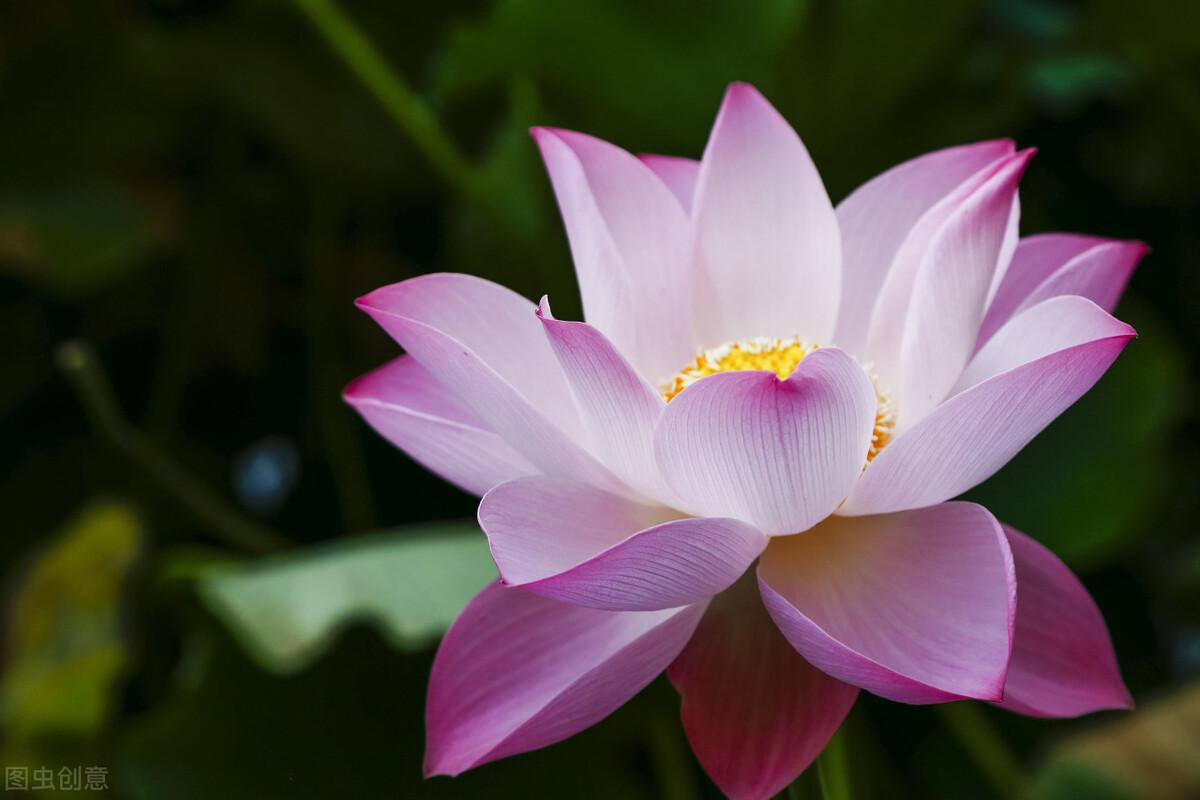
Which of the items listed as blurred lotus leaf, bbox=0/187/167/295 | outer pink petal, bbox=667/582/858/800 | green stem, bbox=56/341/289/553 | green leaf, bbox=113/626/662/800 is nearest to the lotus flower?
outer pink petal, bbox=667/582/858/800

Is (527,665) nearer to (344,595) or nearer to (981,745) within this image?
(344,595)

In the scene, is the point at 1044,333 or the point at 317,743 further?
the point at 317,743

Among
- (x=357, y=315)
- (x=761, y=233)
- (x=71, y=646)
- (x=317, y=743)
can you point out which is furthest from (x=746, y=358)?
(x=357, y=315)

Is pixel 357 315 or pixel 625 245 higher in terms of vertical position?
pixel 625 245

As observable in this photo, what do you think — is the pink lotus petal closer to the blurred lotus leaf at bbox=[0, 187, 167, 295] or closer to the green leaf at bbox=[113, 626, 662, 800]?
the green leaf at bbox=[113, 626, 662, 800]

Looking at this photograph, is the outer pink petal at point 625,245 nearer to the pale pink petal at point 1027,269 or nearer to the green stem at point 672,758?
the pale pink petal at point 1027,269

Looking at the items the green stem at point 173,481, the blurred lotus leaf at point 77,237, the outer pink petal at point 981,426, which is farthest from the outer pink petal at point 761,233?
the blurred lotus leaf at point 77,237
